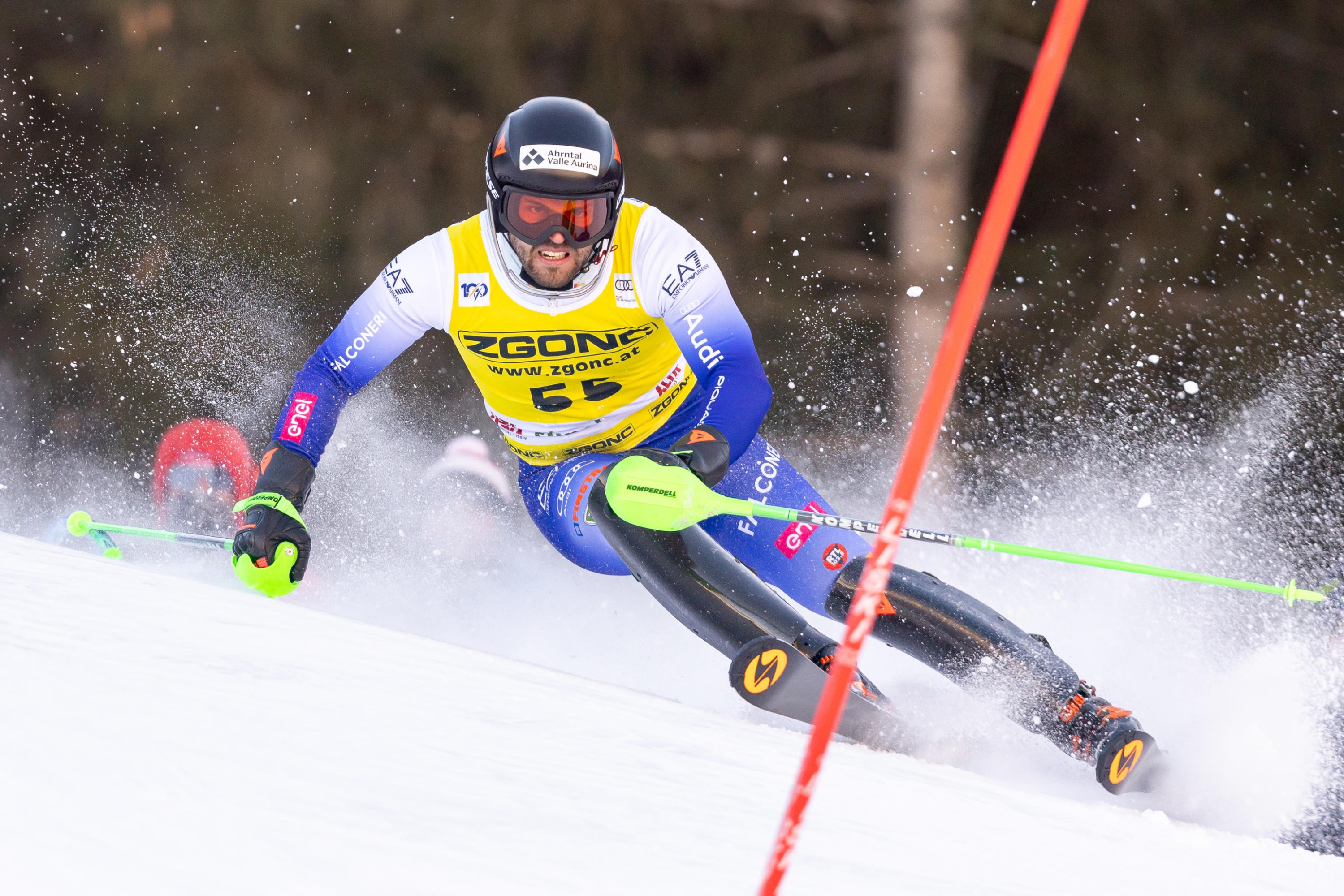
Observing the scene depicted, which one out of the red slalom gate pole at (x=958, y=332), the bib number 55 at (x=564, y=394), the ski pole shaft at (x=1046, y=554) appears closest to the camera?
the red slalom gate pole at (x=958, y=332)

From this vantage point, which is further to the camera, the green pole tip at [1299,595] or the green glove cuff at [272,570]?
the green glove cuff at [272,570]

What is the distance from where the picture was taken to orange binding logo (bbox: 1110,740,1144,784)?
239 cm

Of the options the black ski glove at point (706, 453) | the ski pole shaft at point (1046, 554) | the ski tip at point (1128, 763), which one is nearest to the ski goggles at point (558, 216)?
the black ski glove at point (706, 453)

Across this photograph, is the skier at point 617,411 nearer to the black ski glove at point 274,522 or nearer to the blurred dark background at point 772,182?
the black ski glove at point 274,522

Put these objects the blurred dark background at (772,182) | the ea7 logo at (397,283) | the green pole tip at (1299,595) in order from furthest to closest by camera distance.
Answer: the blurred dark background at (772,182) < the ea7 logo at (397,283) < the green pole tip at (1299,595)

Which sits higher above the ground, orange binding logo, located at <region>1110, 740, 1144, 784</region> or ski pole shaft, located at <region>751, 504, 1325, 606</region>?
ski pole shaft, located at <region>751, 504, 1325, 606</region>

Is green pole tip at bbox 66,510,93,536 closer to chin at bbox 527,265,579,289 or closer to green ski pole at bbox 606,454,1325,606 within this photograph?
chin at bbox 527,265,579,289

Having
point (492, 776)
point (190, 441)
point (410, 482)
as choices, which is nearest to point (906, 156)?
point (410, 482)

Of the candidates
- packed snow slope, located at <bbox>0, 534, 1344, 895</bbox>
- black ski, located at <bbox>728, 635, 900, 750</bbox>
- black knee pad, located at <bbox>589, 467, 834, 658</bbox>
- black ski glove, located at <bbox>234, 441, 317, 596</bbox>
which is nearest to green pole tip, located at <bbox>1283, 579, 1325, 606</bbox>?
packed snow slope, located at <bbox>0, 534, 1344, 895</bbox>

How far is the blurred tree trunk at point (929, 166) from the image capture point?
8297mm

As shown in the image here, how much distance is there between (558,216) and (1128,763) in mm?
1745

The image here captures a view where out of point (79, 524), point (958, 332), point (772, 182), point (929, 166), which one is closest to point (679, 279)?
point (958, 332)

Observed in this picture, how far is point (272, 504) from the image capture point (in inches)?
109

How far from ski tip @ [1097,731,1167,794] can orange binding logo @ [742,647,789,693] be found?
71 cm
